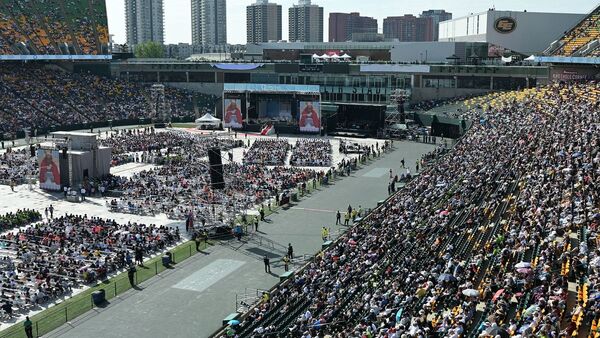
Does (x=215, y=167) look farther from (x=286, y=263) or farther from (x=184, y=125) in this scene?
(x=184, y=125)

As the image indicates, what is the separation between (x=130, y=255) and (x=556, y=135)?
2864 centimetres

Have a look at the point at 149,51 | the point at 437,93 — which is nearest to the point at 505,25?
Answer: the point at 437,93

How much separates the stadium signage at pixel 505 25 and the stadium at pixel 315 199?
170 millimetres

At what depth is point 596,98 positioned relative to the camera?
54375mm

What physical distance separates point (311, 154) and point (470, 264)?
39.2m

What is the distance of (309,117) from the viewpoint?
79188 millimetres

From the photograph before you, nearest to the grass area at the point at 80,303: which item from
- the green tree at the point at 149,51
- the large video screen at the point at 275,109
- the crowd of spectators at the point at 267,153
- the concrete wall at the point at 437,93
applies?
the crowd of spectators at the point at 267,153

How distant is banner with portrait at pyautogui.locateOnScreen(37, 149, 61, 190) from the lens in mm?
48906

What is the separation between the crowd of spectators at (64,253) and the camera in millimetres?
28394

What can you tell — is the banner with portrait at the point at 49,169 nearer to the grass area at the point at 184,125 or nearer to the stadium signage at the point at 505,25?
the grass area at the point at 184,125

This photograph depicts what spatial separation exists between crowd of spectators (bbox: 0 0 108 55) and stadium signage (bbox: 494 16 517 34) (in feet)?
196

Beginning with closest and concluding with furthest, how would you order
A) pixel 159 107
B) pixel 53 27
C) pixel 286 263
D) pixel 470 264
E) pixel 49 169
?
pixel 470 264, pixel 286 263, pixel 49 169, pixel 159 107, pixel 53 27

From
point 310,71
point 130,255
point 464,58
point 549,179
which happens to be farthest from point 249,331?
point 464,58

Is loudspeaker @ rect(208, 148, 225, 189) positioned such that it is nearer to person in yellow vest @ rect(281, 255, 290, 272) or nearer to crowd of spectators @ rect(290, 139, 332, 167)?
person in yellow vest @ rect(281, 255, 290, 272)
